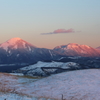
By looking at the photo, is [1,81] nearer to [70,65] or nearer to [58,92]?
[58,92]

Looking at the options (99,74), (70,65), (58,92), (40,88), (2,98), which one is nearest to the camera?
(2,98)

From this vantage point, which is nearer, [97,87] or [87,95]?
[87,95]

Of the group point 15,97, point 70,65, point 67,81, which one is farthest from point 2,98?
point 70,65

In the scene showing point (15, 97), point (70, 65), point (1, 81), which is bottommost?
point (70, 65)

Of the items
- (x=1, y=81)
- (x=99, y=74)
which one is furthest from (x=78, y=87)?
(x=1, y=81)

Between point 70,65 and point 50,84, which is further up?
point 50,84

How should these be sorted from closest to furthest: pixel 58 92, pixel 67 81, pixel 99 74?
pixel 58 92 < pixel 67 81 < pixel 99 74

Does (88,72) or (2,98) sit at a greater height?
(2,98)

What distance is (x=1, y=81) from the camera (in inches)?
1411

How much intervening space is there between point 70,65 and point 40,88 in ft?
387

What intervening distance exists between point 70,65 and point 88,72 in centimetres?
11086

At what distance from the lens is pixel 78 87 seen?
27.9 m

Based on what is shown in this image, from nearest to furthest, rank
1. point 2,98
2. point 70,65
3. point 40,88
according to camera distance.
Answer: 1. point 2,98
2. point 40,88
3. point 70,65

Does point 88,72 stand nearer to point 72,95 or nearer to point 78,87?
point 78,87
